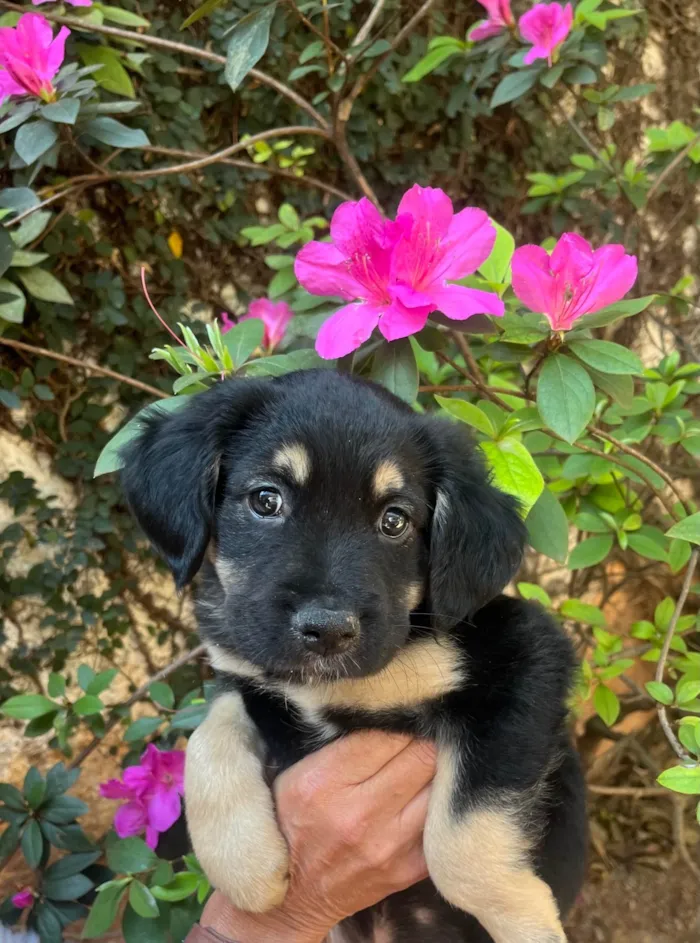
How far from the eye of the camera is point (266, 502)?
1489 millimetres

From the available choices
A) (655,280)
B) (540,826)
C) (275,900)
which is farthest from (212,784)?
(655,280)

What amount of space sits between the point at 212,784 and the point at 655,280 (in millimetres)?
3623

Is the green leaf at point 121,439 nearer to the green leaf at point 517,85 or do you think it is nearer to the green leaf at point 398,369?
the green leaf at point 398,369

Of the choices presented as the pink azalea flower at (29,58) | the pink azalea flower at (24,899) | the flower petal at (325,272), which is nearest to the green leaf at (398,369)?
the flower petal at (325,272)

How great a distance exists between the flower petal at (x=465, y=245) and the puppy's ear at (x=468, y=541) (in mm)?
416

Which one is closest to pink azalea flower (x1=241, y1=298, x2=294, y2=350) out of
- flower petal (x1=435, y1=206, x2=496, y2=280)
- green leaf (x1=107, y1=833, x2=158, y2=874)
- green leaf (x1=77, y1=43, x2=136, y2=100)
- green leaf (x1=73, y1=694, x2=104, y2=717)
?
flower petal (x1=435, y1=206, x2=496, y2=280)

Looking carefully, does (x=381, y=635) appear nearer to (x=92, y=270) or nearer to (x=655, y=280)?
(x=92, y=270)

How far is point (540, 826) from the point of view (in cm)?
157

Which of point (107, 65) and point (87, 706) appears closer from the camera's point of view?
point (87, 706)

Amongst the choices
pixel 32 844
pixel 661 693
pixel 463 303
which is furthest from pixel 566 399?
pixel 32 844

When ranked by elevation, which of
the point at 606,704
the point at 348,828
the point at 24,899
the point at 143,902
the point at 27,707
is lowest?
the point at 24,899

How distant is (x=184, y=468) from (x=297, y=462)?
0.26 meters

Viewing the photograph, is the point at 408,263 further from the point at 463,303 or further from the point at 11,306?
the point at 11,306

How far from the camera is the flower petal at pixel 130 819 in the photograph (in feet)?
6.47
